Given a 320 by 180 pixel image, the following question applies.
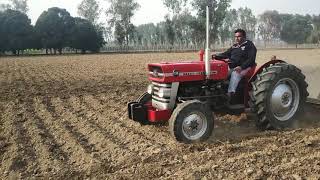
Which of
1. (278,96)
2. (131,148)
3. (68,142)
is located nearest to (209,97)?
(278,96)

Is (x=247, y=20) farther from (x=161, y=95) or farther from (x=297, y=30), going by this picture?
(x=161, y=95)

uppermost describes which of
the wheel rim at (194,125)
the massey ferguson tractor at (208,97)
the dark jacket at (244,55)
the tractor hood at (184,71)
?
the dark jacket at (244,55)

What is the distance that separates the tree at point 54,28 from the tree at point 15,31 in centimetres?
178

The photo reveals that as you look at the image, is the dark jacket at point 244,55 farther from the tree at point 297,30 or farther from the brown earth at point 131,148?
the tree at point 297,30

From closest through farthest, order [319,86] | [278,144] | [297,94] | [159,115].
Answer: [278,144] → [159,115] → [297,94] → [319,86]

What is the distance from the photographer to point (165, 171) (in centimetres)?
532

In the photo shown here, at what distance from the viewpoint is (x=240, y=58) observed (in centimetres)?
752

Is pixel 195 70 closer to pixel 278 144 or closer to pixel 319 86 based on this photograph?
pixel 278 144

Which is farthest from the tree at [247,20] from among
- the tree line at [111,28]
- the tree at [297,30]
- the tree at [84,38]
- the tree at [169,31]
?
the tree at [84,38]

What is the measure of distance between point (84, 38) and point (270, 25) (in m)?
57.8

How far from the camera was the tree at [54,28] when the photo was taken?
6175 cm

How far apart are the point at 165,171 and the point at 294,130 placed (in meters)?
2.89

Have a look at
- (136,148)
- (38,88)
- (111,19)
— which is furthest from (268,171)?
(111,19)

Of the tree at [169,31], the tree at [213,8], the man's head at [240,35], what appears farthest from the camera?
the tree at [169,31]
